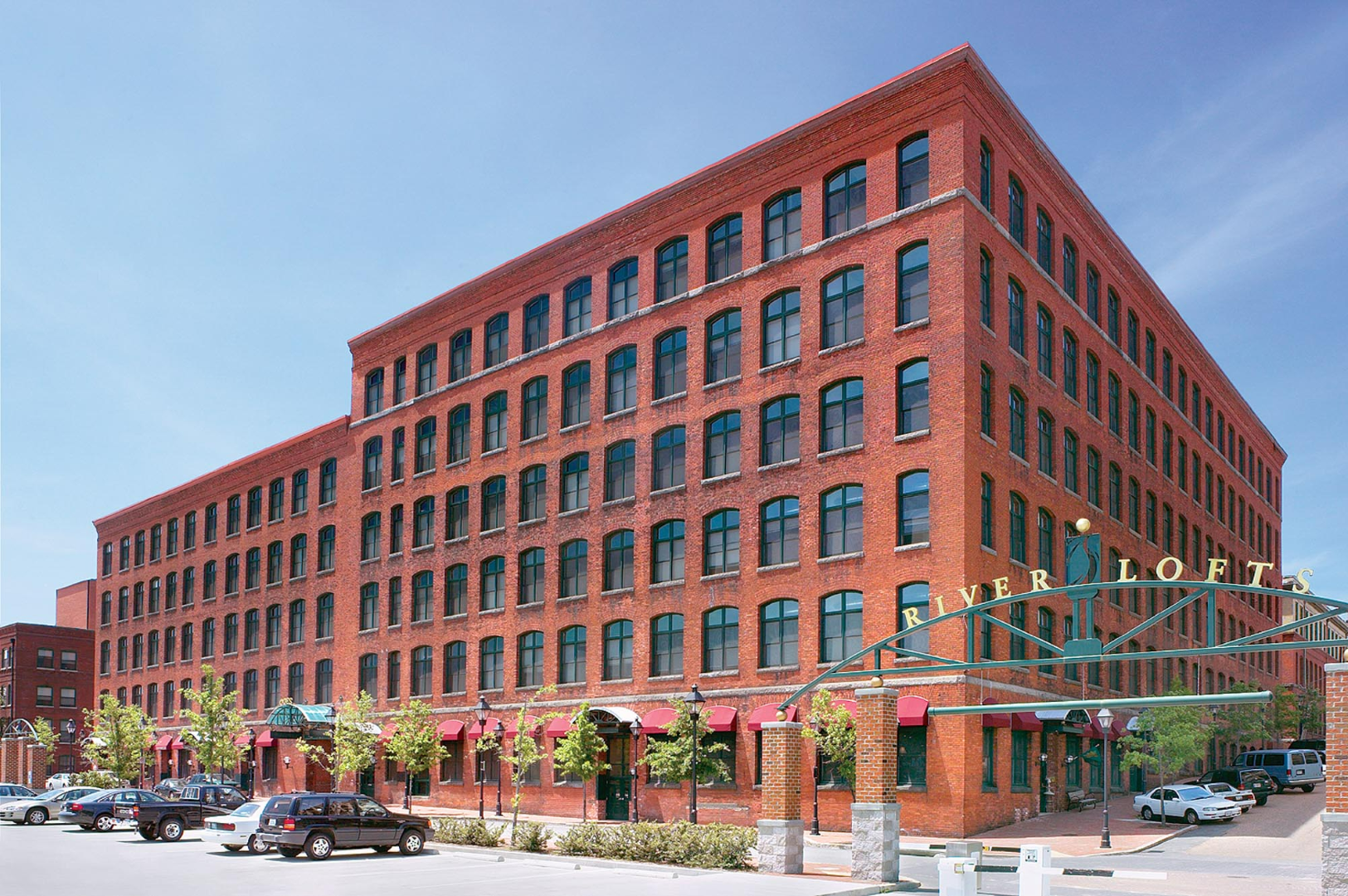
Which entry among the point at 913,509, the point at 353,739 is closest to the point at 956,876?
the point at 913,509

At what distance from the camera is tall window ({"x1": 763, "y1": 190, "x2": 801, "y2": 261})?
45906 millimetres

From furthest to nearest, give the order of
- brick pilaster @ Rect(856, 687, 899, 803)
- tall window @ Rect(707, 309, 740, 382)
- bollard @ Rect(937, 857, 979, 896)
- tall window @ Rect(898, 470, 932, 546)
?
tall window @ Rect(707, 309, 740, 382), tall window @ Rect(898, 470, 932, 546), brick pilaster @ Rect(856, 687, 899, 803), bollard @ Rect(937, 857, 979, 896)

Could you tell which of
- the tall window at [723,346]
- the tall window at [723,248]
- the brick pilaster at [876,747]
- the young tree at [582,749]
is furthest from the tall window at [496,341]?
the brick pilaster at [876,747]

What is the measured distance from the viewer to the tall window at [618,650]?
4919 centimetres

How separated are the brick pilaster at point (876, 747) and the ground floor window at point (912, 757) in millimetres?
13010

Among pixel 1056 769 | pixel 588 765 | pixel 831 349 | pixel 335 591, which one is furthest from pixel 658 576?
pixel 335 591

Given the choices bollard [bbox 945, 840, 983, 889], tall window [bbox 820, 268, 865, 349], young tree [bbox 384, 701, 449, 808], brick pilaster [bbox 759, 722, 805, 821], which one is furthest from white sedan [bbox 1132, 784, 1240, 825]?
young tree [bbox 384, 701, 449, 808]

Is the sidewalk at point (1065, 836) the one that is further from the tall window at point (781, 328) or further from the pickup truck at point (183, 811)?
the pickup truck at point (183, 811)

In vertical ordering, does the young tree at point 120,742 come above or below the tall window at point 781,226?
below

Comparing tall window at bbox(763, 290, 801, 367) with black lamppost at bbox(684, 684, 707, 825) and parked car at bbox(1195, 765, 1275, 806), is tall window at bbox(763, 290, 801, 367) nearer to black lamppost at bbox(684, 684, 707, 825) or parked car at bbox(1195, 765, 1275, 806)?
black lamppost at bbox(684, 684, 707, 825)

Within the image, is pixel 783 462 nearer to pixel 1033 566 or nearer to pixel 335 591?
pixel 1033 566

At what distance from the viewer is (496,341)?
58188 millimetres

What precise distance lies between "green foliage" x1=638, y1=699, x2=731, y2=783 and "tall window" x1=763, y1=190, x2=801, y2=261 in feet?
53.0

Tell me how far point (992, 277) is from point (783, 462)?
9.30 metres
